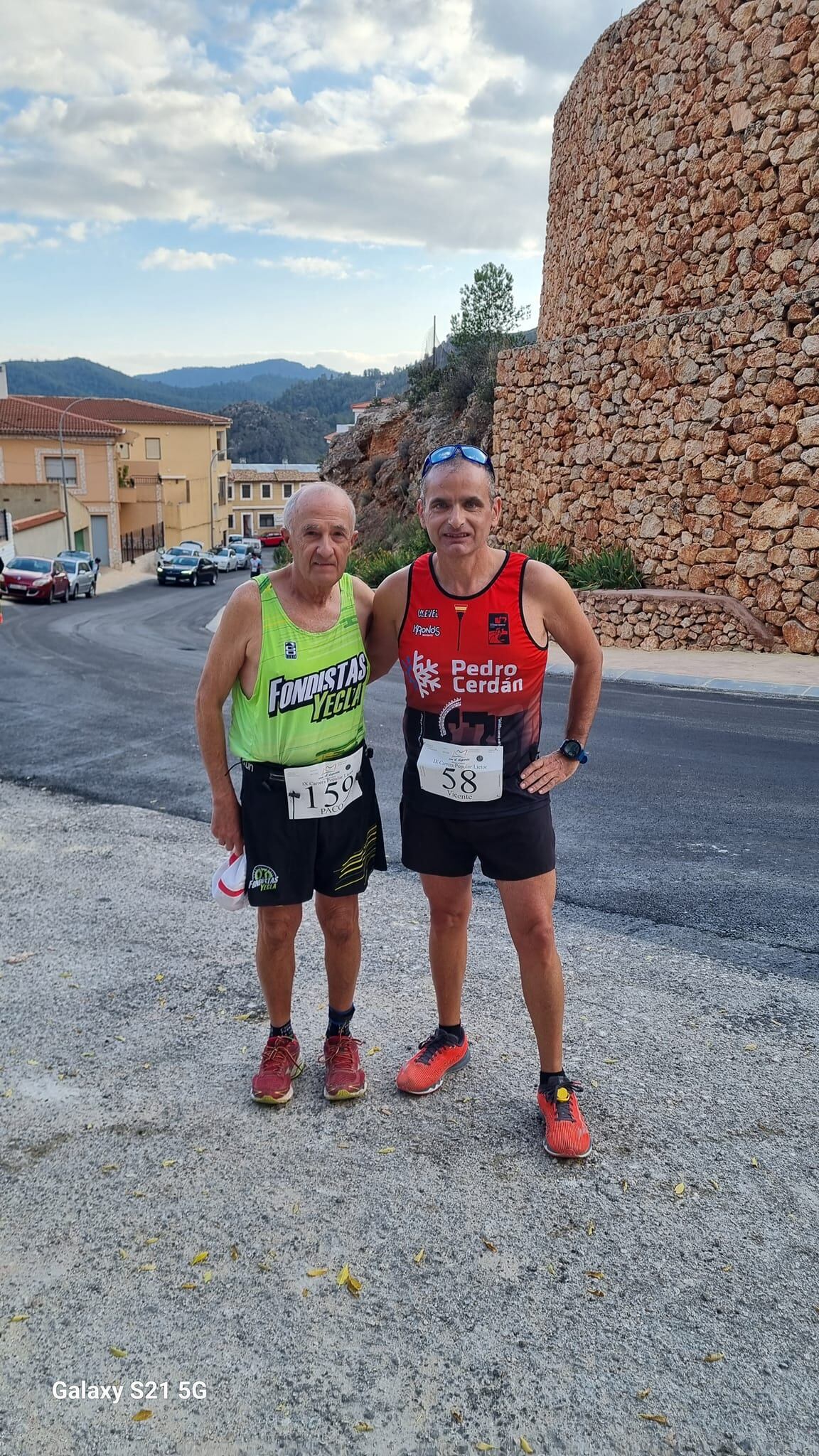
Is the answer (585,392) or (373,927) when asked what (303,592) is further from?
(585,392)

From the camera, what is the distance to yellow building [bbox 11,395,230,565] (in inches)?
2339

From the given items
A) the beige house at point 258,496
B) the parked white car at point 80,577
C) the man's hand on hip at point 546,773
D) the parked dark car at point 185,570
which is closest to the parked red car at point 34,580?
the parked white car at point 80,577

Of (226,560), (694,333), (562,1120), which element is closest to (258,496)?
(226,560)

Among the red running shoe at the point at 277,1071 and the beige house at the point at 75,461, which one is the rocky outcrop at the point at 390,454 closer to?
the red running shoe at the point at 277,1071

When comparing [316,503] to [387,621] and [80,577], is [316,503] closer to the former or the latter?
[387,621]

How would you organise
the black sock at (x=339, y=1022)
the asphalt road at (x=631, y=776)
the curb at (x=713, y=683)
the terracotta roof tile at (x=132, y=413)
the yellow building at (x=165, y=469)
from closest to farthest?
1. the black sock at (x=339, y=1022)
2. the asphalt road at (x=631, y=776)
3. the curb at (x=713, y=683)
4. the yellow building at (x=165, y=469)
5. the terracotta roof tile at (x=132, y=413)

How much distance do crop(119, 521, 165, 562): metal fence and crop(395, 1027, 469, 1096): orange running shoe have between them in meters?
56.2

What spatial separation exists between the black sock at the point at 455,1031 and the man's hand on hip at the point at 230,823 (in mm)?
923

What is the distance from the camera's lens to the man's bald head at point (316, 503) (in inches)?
113

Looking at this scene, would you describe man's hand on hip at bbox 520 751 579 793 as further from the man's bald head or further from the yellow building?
the yellow building

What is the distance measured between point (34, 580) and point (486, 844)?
91.7ft

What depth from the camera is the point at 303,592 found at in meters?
2.94

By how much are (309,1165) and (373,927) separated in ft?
5.58

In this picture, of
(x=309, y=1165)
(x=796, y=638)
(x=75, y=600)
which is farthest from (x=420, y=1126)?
(x=75, y=600)
